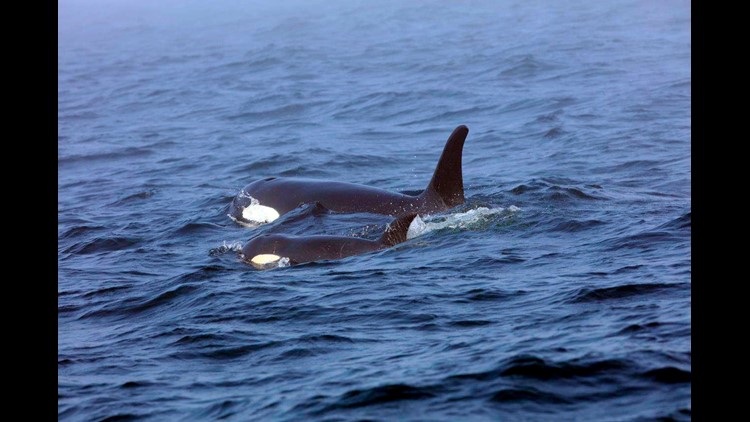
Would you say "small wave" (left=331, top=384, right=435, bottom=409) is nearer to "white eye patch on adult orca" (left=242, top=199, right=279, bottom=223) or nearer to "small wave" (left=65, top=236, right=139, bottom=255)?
"white eye patch on adult orca" (left=242, top=199, right=279, bottom=223)

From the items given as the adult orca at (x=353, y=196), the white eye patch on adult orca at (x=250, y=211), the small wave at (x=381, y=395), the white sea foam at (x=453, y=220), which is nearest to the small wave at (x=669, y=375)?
the small wave at (x=381, y=395)

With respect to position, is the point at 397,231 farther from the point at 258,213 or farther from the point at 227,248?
the point at 258,213

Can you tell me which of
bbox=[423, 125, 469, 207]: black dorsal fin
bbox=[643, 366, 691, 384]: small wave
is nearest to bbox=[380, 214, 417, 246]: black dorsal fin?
bbox=[423, 125, 469, 207]: black dorsal fin

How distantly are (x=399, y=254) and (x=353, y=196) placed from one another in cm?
254

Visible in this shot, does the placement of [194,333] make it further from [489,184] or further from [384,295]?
[489,184]

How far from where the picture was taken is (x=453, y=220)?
12578 millimetres

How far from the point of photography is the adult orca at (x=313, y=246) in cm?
1123

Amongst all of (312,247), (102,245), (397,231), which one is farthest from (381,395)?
(102,245)

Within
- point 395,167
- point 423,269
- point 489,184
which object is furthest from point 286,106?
point 423,269
